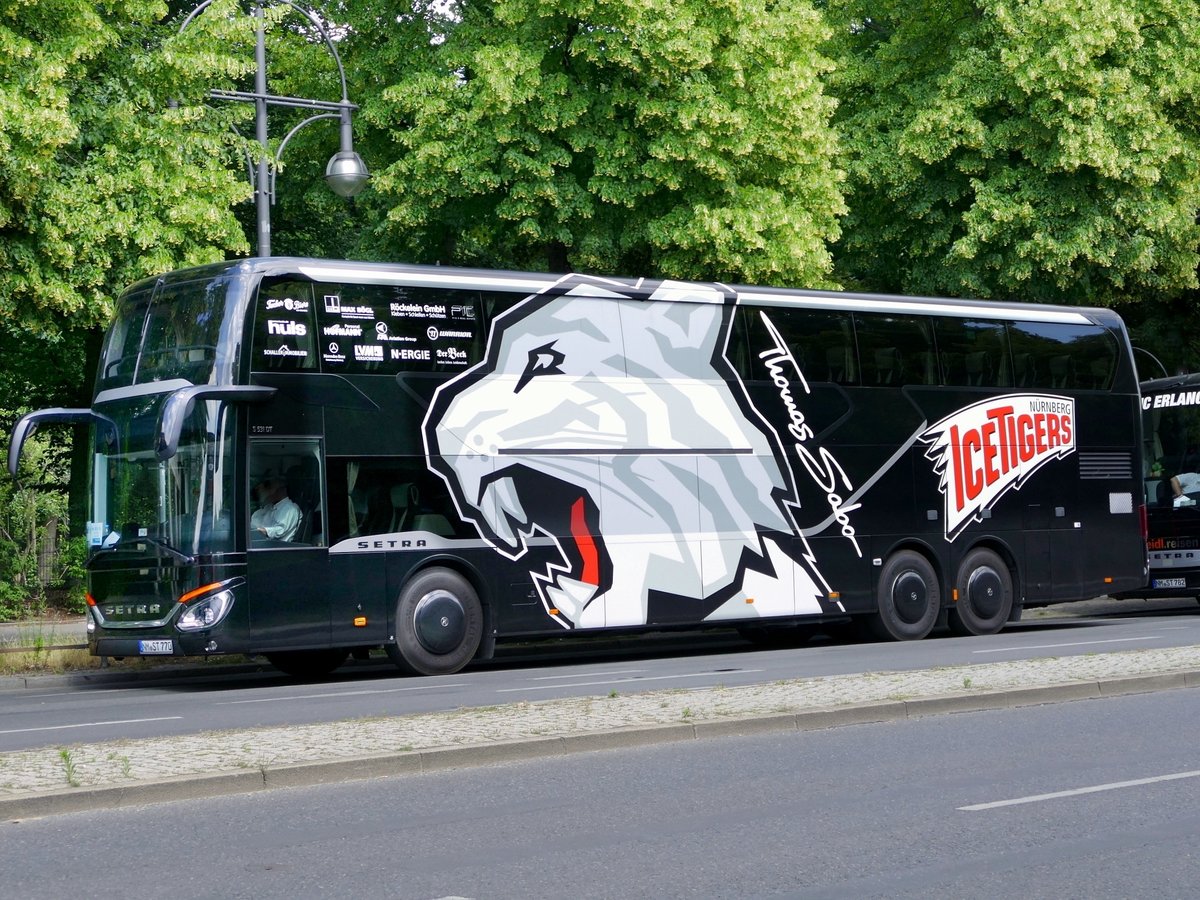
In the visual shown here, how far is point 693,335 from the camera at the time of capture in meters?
18.8

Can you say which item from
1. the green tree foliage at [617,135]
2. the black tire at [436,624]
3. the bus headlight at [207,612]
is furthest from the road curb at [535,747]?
the green tree foliage at [617,135]

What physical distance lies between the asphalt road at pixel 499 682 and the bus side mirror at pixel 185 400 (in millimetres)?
2352

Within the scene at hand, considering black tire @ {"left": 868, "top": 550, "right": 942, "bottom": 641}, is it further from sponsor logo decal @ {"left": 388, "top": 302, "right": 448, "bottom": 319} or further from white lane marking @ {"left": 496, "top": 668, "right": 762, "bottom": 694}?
sponsor logo decal @ {"left": 388, "top": 302, "right": 448, "bottom": 319}

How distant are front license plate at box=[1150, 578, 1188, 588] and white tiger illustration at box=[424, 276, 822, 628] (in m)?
7.96

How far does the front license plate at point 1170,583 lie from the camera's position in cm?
2458

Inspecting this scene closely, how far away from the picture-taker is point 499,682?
15.6 metres

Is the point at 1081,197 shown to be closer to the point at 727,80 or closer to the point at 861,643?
the point at 727,80

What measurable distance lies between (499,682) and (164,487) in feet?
12.4

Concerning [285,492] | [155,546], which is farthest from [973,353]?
[155,546]

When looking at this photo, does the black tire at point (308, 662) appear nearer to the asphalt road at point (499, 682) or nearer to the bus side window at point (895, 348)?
the asphalt road at point (499, 682)

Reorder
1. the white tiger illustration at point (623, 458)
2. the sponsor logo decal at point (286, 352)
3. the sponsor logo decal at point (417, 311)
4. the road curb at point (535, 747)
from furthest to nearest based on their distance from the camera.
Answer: the white tiger illustration at point (623, 458), the sponsor logo decal at point (417, 311), the sponsor logo decal at point (286, 352), the road curb at point (535, 747)

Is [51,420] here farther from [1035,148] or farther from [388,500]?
[1035,148]

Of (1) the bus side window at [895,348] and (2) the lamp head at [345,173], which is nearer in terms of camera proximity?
(2) the lamp head at [345,173]

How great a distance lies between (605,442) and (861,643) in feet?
16.3
